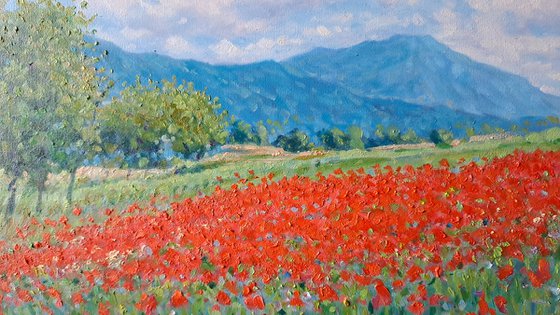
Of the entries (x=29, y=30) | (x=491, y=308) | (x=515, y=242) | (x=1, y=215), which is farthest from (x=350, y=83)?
(x=1, y=215)

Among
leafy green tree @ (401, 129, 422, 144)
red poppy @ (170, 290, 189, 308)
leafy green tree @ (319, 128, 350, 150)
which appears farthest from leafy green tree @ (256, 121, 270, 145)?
red poppy @ (170, 290, 189, 308)

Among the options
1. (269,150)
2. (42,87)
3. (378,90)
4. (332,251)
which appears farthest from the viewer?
(42,87)

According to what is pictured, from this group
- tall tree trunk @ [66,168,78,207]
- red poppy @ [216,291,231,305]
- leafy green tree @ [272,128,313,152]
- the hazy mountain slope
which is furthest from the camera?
tall tree trunk @ [66,168,78,207]

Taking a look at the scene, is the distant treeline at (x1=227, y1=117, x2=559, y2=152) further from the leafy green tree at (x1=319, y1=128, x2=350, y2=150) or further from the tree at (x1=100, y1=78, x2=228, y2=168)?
the tree at (x1=100, y1=78, x2=228, y2=168)

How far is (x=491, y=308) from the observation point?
3.16 meters

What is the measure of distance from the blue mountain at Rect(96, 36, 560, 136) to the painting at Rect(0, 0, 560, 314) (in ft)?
0.04

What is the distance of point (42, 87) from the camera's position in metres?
5.05

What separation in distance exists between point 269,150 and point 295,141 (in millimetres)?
265

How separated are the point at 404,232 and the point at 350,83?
1.44 meters

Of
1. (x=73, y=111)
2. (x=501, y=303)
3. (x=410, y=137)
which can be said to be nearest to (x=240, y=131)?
(x=410, y=137)

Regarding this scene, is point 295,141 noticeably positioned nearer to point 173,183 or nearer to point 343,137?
point 343,137

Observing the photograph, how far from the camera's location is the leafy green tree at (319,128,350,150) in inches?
185

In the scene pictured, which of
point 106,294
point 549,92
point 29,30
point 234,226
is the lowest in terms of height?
point 106,294

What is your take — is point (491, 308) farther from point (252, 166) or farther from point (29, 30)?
point (29, 30)
